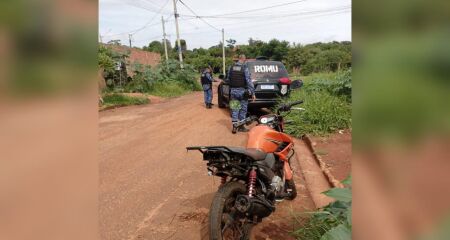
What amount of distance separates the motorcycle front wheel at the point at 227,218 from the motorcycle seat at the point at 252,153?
0.26m

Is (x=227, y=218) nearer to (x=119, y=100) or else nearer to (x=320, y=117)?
(x=320, y=117)

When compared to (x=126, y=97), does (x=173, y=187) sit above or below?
below

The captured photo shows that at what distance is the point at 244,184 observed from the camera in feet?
10.8

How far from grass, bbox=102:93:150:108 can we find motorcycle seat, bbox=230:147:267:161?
9.41 m

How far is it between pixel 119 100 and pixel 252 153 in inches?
419

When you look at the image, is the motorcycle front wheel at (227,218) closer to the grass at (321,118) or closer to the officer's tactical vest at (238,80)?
the grass at (321,118)

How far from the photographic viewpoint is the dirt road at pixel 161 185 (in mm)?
3613

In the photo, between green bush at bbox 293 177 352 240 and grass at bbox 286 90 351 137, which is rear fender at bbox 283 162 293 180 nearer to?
green bush at bbox 293 177 352 240

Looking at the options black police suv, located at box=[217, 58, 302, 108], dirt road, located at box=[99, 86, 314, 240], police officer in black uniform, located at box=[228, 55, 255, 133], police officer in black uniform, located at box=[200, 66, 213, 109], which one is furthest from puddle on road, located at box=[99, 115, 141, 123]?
police officer in black uniform, located at box=[228, 55, 255, 133]

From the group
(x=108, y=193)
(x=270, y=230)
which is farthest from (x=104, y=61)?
(x=270, y=230)

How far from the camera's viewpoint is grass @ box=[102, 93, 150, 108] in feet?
40.8
